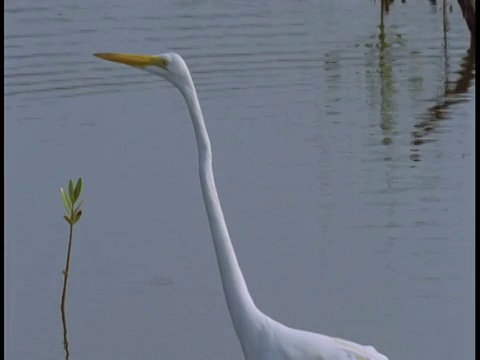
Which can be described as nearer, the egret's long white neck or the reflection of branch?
the egret's long white neck

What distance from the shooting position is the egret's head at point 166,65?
141 inches

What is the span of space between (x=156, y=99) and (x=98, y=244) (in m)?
2.20

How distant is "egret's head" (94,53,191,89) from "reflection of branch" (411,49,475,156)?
9.18 feet

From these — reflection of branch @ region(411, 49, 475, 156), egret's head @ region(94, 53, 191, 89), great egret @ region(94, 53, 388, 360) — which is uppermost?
egret's head @ region(94, 53, 191, 89)

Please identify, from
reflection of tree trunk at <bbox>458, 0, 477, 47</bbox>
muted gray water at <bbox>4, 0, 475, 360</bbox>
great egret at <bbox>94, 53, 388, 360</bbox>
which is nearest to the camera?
great egret at <bbox>94, 53, 388, 360</bbox>

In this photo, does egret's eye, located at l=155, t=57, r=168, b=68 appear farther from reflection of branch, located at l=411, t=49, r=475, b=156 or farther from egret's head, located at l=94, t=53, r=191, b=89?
reflection of branch, located at l=411, t=49, r=475, b=156

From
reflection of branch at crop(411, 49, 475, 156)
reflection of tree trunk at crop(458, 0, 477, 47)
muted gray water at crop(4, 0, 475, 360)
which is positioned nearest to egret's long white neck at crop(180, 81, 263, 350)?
muted gray water at crop(4, 0, 475, 360)

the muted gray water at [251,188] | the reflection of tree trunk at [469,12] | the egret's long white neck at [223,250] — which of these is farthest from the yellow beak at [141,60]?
the reflection of tree trunk at [469,12]

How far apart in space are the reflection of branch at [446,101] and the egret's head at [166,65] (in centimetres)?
280

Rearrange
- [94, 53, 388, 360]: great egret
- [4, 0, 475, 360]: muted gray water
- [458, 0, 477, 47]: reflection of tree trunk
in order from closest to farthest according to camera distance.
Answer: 1. [94, 53, 388, 360]: great egret
2. [4, 0, 475, 360]: muted gray water
3. [458, 0, 477, 47]: reflection of tree trunk

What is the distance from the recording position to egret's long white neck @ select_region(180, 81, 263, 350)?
11.7ft

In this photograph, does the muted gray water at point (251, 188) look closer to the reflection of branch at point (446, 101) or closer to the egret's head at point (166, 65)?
the reflection of branch at point (446, 101)

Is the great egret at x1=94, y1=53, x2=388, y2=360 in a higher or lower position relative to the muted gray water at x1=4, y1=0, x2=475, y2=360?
higher

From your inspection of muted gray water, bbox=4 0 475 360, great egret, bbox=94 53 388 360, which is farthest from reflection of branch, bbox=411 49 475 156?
great egret, bbox=94 53 388 360
